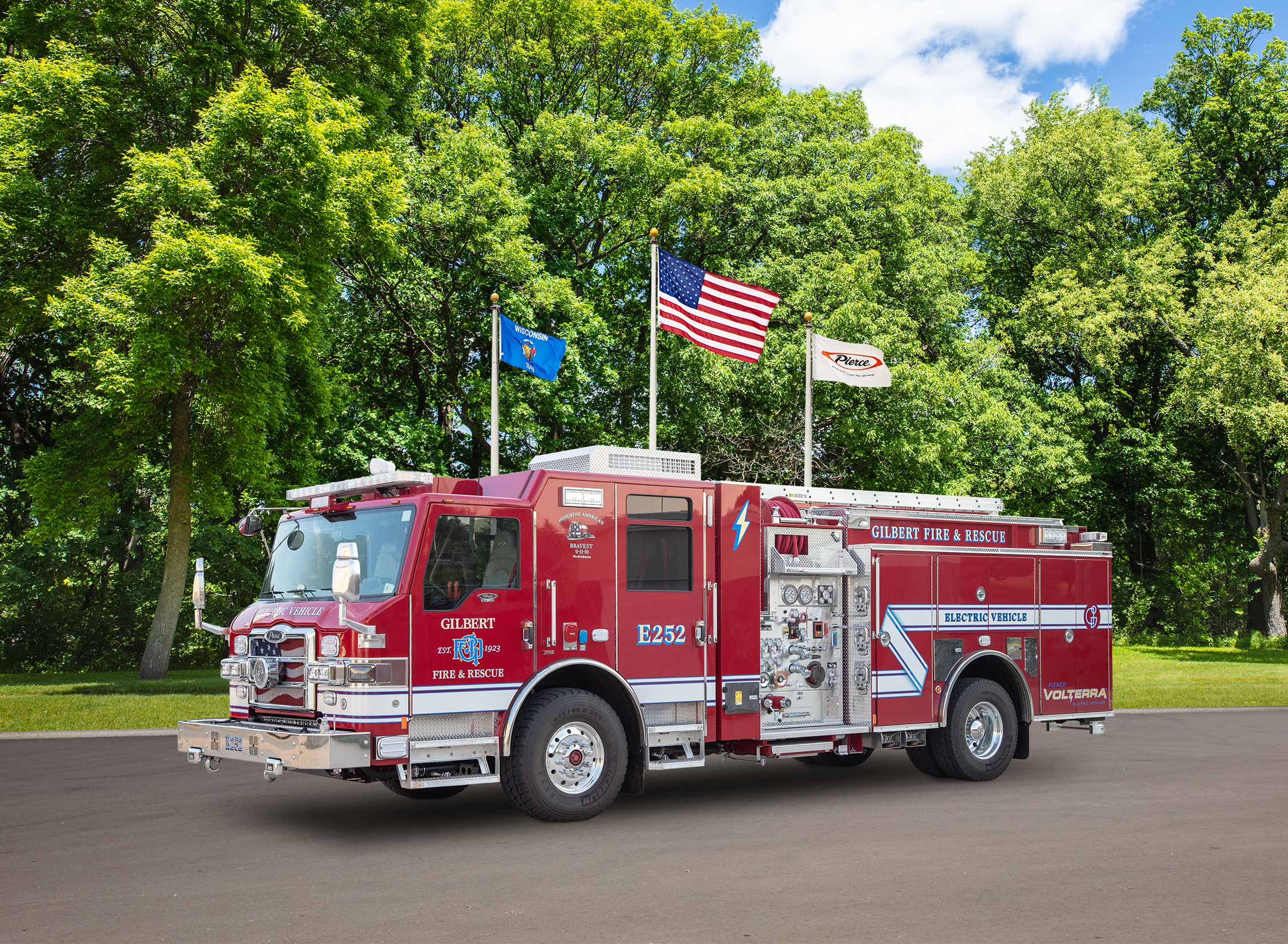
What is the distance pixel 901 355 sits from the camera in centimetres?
3294

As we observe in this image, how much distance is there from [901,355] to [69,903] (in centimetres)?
2816

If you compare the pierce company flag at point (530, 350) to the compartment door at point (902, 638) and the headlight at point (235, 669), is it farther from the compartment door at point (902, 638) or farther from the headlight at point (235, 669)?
the headlight at point (235, 669)

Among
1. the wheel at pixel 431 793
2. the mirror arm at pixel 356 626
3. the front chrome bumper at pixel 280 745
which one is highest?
the mirror arm at pixel 356 626

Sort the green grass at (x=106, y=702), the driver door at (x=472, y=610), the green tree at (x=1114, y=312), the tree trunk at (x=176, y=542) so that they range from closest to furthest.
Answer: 1. the driver door at (x=472, y=610)
2. the green grass at (x=106, y=702)
3. the tree trunk at (x=176, y=542)
4. the green tree at (x=1114, y=312)

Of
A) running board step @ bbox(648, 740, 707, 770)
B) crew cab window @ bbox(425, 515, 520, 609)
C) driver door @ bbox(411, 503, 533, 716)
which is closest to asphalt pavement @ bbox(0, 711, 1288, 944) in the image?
running board step @ bbox(648, 740, 707, 770)

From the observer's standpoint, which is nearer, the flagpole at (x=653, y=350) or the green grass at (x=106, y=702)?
the flagpole at (x=653, y=350)

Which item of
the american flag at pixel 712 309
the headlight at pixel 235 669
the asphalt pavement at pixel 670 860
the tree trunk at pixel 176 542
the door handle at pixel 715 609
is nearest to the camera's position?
the asphalt pavement at pixel 670 860

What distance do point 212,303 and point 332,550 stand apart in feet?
45.9

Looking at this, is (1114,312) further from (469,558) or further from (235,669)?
(235,669)

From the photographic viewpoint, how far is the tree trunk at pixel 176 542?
25.2 m

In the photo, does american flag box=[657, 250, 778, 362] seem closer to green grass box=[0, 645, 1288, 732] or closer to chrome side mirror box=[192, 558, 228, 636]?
green grass box=[0, 645, 1288, 732]

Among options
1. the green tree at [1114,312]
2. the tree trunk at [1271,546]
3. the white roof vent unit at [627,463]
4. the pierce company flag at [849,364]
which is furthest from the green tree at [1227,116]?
the white roof vent unit at [627,463]

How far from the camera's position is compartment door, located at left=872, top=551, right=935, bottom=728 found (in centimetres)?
1220

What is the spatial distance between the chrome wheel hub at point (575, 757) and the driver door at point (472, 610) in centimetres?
59
